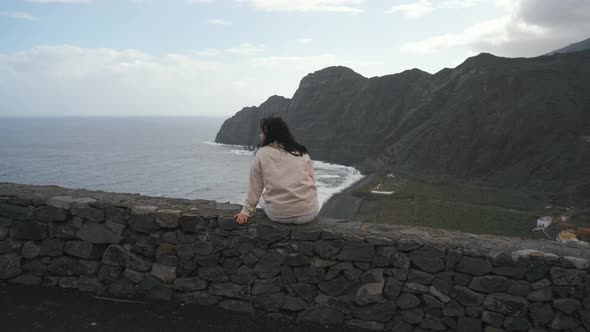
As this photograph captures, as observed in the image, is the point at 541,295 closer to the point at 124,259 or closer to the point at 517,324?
the point at 517,324

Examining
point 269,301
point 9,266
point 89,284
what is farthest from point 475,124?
point 9,266

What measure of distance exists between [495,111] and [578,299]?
9840cm

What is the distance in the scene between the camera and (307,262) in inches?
215

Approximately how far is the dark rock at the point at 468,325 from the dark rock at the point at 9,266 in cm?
590

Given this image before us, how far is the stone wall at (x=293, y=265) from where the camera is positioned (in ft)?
16.2

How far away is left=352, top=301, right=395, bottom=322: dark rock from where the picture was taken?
5316 mm

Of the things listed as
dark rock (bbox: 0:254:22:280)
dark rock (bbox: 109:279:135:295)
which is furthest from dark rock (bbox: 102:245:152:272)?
dark rock (bbox: 0:254:22:280)

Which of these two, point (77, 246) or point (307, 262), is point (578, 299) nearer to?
point (307, 262)

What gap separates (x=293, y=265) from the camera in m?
5.53

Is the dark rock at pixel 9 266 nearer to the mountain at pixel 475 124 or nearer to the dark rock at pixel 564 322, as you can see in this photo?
the dark rock at pixel 564 322

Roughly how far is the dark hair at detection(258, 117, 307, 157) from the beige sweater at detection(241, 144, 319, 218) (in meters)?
0.07

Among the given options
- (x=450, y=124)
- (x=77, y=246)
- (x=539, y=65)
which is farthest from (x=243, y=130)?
(x=77, y=246)

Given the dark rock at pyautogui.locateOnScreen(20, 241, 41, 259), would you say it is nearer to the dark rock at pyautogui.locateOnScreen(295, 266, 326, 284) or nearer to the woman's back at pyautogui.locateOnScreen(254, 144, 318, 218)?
the woman's back at pyautogui.locateOnScreen(254, 144, 318, 218)

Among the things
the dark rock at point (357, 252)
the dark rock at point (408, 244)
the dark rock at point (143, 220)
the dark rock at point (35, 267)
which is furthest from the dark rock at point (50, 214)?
the dark rock at point (408, 244)
